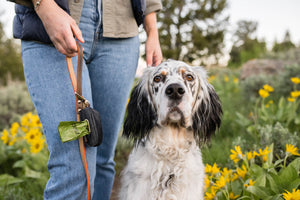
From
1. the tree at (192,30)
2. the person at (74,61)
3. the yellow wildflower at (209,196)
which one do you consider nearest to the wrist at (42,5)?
the person at (74,61)

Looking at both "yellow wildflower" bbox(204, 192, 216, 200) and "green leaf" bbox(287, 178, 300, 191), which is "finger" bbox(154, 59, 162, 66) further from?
"green leaf" bbox(287, 178, 300, 191)

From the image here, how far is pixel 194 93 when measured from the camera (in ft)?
6.04

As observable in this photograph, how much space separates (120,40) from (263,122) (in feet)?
8.01

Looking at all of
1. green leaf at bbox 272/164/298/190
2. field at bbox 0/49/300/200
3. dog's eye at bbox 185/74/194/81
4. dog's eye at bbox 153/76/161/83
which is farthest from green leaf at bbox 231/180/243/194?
dog's eye at bbox 153/76/161/83

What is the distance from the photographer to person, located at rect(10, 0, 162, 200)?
1151 mm

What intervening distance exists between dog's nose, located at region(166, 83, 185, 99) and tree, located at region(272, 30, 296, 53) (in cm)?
911

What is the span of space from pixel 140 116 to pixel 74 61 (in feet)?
2.42

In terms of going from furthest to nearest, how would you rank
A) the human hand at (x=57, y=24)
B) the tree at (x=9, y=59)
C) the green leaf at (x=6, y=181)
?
1. the tree at (x=9, y=59)
2. the green leaf at (x=6, y=181)
3. the human hand at (x=57, y=24)

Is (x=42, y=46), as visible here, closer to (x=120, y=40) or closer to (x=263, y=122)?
(x=120, y=40)

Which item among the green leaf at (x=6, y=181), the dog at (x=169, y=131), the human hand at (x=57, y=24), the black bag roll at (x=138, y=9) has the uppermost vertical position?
the black bag roll at (x=138, y=9)

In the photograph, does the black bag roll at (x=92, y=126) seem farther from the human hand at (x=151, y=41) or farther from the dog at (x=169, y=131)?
the human hand at (x=151, y=41)

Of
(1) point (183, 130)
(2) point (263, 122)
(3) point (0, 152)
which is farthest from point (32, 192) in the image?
(2) point (263, 122)

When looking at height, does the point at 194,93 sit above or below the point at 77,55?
below

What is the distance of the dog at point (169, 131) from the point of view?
5.25 ft
